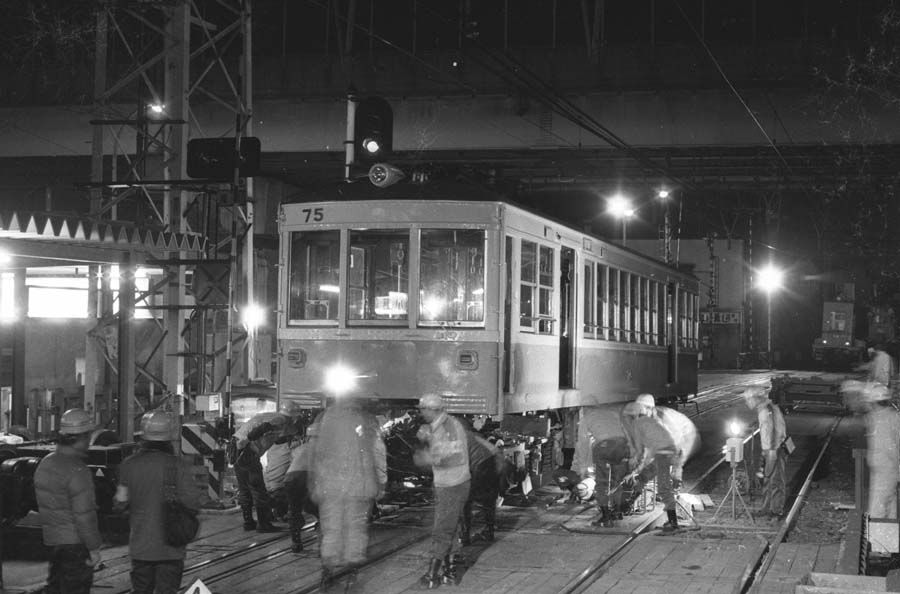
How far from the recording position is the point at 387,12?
1243 inches

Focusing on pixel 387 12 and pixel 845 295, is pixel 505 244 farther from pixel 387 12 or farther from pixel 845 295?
pixel 845 295

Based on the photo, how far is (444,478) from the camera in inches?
390

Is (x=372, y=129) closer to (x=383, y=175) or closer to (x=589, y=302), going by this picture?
(x=383, y=175)

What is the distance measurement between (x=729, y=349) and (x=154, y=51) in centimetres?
4850

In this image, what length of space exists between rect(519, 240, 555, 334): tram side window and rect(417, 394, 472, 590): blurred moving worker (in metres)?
4.38

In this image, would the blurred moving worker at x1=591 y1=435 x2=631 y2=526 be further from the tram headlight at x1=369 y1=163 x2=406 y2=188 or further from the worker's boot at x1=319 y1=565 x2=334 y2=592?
the worker's boot at x1=319 y1=565 x2=334 y2=592

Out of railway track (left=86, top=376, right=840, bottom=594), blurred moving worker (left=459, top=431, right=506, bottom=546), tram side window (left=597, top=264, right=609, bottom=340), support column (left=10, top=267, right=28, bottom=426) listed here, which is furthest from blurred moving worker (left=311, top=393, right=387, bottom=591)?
tram side window (left=597, top=264, right=609, bottom=340)

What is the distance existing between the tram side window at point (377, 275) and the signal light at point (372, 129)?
2.41m

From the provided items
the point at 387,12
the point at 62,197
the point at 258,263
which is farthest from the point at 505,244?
the point at 62,197

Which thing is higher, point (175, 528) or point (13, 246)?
point (13, 246)

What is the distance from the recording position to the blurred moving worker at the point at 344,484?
8883 millimetres

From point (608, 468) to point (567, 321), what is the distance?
3578 millimetres

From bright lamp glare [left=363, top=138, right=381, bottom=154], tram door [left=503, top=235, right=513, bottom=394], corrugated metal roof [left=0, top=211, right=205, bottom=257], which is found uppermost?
bright lamp glare [left=363, top=138, right=381, bottom=154]

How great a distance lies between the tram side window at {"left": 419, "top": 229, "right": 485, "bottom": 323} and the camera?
13586 millimetres
